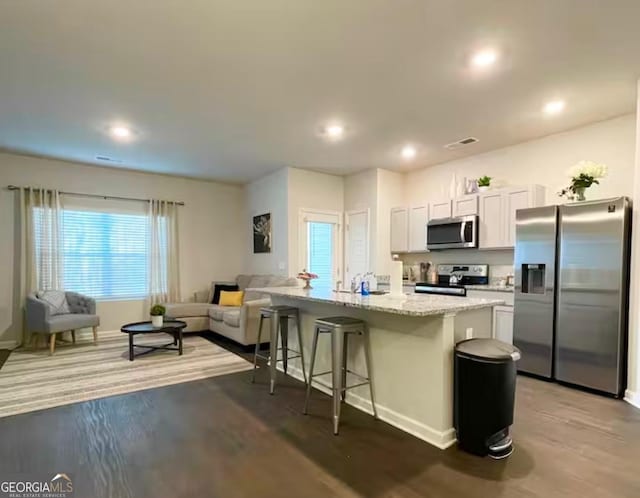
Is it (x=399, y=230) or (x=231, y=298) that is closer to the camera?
(x=399, y=230)

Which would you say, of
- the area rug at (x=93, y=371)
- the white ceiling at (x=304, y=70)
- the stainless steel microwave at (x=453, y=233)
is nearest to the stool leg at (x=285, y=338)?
the area rug at (x=93, y=371)

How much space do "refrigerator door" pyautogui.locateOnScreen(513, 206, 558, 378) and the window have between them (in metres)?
5.49

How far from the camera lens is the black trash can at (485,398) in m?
2.26

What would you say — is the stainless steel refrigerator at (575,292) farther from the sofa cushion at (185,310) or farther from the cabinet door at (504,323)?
the sofa cushion at (185,310)

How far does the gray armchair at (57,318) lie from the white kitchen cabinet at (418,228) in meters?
4.77

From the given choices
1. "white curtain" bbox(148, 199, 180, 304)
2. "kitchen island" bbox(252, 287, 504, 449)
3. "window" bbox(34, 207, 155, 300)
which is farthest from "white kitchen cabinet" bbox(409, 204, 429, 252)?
"window" bbox(34, 207, 155, 300)

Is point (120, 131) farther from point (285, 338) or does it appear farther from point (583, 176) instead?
point (583, 176)

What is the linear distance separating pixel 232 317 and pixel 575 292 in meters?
4.08

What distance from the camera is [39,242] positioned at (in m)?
5.27

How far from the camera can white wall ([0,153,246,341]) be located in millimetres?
5152

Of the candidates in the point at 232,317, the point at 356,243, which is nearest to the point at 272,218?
the point at 356,243

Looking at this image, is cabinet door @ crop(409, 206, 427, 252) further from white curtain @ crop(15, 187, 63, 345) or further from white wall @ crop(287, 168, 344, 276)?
white curtain @ crop(15, 187, 63, 345)

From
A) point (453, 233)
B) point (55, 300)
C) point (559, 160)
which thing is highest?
point (559, 160)

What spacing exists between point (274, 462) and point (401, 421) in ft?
3.22
